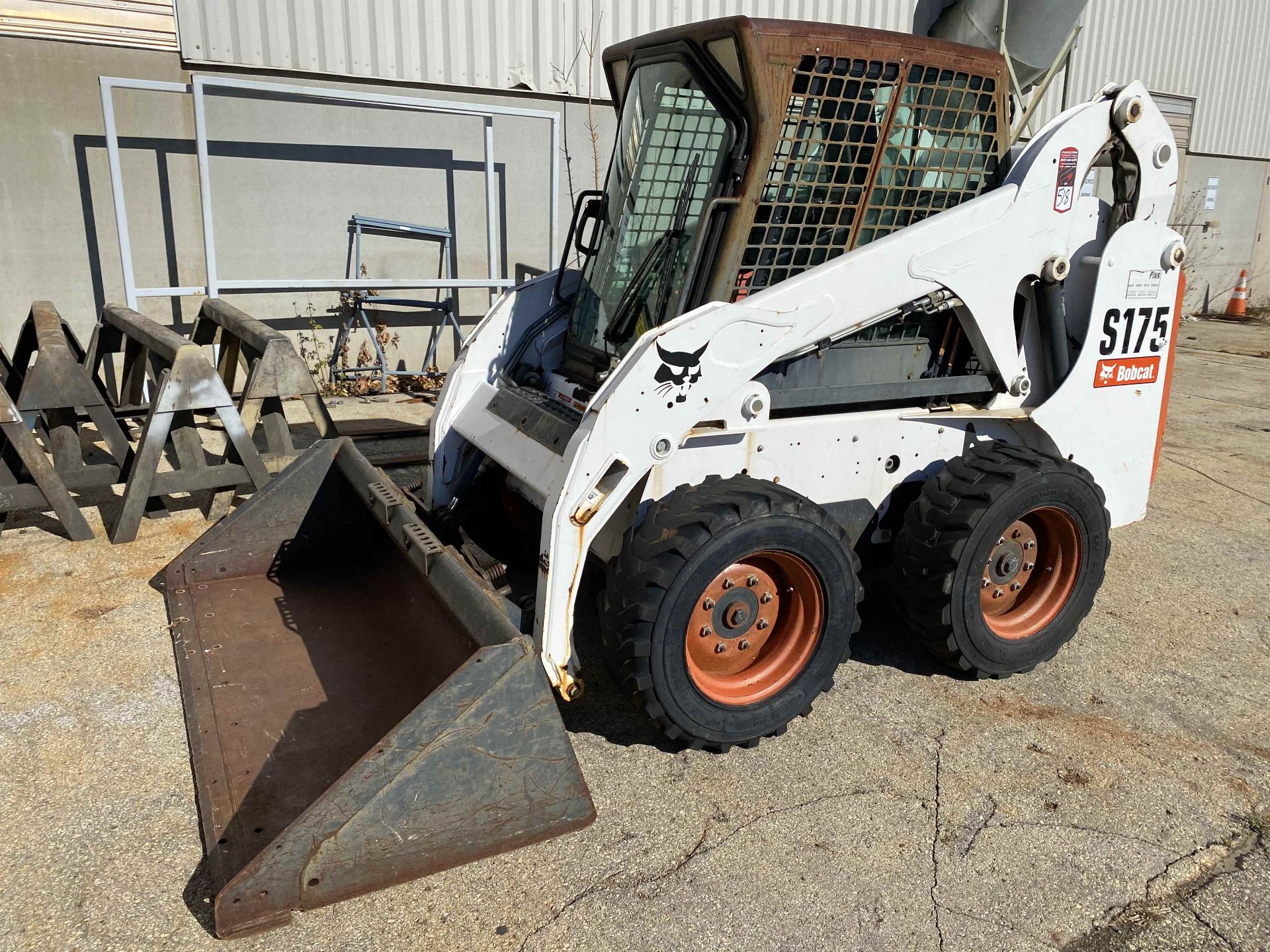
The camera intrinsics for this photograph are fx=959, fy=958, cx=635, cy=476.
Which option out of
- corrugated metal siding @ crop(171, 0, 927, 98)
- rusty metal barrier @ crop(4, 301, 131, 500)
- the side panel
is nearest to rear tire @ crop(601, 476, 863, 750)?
the side panel

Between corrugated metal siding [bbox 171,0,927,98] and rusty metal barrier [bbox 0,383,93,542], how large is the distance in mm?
4144

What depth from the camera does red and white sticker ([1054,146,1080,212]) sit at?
3545mm

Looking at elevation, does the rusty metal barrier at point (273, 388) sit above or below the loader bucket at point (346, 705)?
above

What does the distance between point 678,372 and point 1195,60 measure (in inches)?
→ 569

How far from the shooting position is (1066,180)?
3586mm

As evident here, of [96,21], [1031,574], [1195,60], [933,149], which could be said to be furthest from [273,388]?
[1195,60]

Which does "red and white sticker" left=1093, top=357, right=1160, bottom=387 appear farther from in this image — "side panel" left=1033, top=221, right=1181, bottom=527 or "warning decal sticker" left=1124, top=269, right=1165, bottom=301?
"warning decal sticker" left=1124, top=269, right=1165, bottom=301

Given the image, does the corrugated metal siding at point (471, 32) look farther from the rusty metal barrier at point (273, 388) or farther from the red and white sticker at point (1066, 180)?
the red and white sticker at point (1066, 180)

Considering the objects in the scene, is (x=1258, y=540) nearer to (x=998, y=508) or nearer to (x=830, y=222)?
(x=998, y=508)

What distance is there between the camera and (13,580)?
4.36m

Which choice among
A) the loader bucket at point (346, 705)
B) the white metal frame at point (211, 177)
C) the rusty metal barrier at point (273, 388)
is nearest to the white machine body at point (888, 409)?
the loader bucket at point (346, 705)

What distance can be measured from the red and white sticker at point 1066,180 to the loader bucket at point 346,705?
8.44 feet

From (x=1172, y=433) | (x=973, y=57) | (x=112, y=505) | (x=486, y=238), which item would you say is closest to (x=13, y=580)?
(x=112, y=505)

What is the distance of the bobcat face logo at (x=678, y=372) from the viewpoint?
3004 mm
